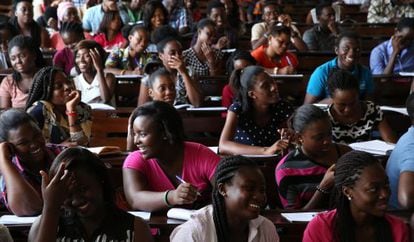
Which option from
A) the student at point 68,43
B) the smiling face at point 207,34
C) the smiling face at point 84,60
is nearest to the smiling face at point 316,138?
the smiling face at point 84,60

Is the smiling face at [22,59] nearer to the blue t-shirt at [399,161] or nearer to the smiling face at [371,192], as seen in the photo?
the blue t-shirt at [399,161]

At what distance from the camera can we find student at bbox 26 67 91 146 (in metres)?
4.02

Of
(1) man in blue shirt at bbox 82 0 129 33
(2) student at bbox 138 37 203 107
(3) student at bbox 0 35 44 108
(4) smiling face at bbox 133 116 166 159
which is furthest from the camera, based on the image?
(1) man in blue shirt at bbox 82 0 129 33

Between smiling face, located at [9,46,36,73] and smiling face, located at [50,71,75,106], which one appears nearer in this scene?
smiling face, located at [50,71,75,106]

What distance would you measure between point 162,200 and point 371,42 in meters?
6.30

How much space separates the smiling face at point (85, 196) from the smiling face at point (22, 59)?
2.91 m

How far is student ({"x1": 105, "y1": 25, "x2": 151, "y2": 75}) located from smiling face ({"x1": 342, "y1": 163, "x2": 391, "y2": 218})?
14.1 feet

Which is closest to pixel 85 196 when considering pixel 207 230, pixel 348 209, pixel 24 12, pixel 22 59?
pixel 207 230

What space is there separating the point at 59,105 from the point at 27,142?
3.76ft

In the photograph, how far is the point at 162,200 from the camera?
114 inches

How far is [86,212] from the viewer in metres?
2.41

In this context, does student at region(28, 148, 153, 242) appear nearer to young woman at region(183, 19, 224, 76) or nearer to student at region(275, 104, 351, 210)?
student at region(275, 104, 351, 210)

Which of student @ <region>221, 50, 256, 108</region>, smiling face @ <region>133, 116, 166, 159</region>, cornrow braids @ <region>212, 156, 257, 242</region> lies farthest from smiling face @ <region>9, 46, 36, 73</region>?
cornrow braids @ <region>212, 156, 257, 242</region>

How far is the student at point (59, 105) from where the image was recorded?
13.2 feet
